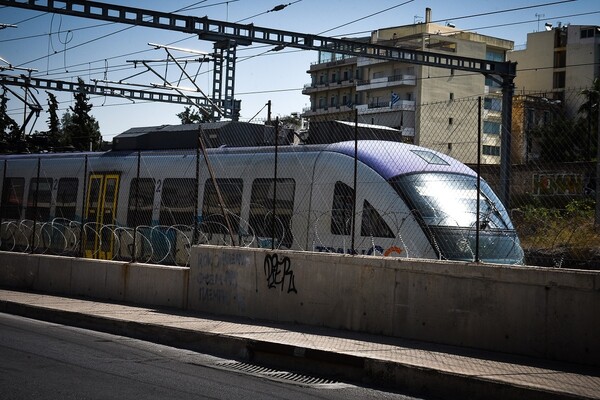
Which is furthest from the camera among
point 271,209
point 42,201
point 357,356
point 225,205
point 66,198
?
point 42,201

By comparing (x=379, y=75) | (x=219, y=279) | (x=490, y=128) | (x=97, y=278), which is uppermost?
(x=379, y=75)

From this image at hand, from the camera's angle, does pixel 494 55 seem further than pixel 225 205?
Yes

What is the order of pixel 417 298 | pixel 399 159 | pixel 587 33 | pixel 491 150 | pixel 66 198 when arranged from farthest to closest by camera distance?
pixel 587 33, pixel 66 198, pixel 399 159, pixel 491 150, pixel 417 298

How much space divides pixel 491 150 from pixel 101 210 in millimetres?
12861

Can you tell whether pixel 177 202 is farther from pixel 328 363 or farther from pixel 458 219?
pixel 328 363

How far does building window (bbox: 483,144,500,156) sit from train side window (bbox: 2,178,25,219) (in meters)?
17.1

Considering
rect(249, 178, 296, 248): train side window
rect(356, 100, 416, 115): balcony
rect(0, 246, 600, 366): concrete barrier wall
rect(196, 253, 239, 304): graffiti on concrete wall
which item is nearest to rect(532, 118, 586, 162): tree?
rect(0, 246, 600, 366): concrete barrier wall

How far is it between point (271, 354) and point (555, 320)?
3.78 m

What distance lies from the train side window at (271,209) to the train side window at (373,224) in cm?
206

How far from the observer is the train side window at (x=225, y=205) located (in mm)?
19297

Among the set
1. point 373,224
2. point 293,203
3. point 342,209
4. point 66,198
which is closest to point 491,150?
point 373,224

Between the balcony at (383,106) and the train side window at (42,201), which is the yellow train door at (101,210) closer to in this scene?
the train side window at (42,201)

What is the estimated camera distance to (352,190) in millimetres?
16688

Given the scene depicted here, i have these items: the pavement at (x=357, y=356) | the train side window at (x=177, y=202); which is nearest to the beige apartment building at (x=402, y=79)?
the train side window at (x=177, y=202)
